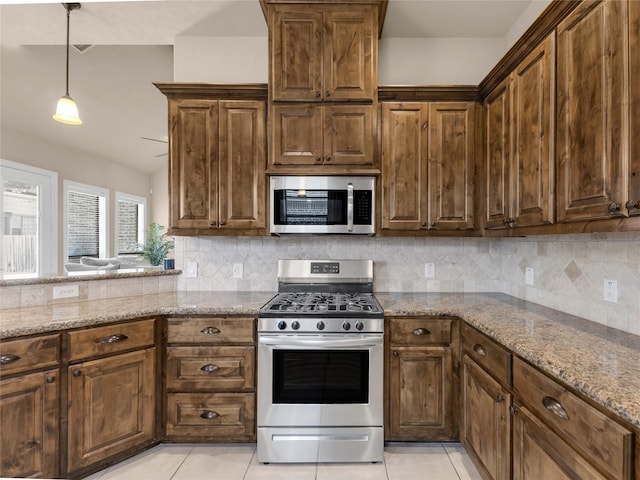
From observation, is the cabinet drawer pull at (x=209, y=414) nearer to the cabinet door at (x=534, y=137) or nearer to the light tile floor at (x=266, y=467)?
the light tile floor at (x=266, y=467)

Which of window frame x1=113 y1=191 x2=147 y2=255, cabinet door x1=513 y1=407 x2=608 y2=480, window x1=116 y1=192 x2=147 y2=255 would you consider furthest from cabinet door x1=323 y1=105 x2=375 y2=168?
window x1=116 y1=192 x2=147 y2=255

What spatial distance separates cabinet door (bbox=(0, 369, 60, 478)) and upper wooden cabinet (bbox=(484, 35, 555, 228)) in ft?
8.79

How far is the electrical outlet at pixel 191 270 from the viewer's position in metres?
2.82

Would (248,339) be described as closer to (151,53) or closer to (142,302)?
(142,302)

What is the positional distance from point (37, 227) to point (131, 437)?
158 inches

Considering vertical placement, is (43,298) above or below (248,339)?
above

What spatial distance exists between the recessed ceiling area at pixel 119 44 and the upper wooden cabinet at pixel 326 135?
0.85 m

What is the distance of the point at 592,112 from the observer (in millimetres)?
1374

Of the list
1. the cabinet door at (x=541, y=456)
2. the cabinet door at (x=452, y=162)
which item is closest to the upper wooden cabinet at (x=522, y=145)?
the cabinet door at (x=452, y=162)

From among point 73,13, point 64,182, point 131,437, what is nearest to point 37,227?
point 64,182

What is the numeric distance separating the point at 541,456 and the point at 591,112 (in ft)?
4.49

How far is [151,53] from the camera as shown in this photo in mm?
3525

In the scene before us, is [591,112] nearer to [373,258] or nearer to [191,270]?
[373,258]

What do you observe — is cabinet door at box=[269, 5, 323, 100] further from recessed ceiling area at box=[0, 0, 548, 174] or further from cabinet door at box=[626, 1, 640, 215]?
cabinet door at box=[626, 1, 640, 215]
